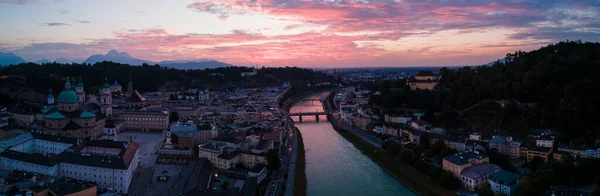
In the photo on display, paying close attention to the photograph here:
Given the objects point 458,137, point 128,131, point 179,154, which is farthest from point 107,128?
point 458,137

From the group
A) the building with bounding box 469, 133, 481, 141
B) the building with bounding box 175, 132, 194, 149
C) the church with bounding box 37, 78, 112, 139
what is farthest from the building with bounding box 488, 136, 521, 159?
the church with bounding box 37, 78, 112, 139

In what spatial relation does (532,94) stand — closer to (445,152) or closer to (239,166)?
(445,152)

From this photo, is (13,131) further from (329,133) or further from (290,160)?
(329,133)

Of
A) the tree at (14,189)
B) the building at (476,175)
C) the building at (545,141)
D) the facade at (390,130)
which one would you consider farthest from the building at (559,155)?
the tree at (14,189)

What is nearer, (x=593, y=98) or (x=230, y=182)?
(x=230, y=182)

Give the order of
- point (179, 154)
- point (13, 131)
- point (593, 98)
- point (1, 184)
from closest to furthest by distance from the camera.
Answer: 1. point (1, 184)
2. point (179, 154)
3. point (13, 131)
4. point (593, 98)

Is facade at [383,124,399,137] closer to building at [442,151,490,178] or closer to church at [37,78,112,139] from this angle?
building at [442,151,490,178]

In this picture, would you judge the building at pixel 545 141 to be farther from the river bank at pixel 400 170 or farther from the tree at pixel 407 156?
the river bank at pixel 400 170
